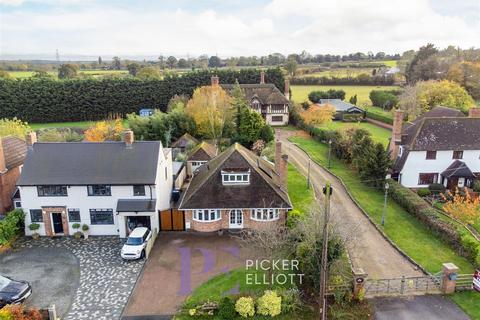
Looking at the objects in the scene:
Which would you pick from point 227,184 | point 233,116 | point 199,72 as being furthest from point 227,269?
point 199,72

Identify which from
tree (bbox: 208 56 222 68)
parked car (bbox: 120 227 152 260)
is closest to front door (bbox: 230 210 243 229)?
parked car (bbox: 120 227 152 260)

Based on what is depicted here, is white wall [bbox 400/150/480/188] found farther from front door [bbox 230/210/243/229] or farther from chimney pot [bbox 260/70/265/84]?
chimney pot [bbox 260/70/265/84]

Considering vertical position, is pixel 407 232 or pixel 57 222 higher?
pixel 57 222

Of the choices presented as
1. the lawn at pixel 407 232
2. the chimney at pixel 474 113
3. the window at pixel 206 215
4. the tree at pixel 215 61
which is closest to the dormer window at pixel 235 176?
the window at pixel 206 215

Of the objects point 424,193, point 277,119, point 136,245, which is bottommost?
point 424,193

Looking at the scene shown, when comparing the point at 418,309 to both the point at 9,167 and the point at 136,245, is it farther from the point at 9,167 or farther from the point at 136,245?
the point at 9,167

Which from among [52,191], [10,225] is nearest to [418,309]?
[52,191]

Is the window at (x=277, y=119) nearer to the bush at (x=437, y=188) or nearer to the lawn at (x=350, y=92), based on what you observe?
the lawn at (x=350, y=92)
